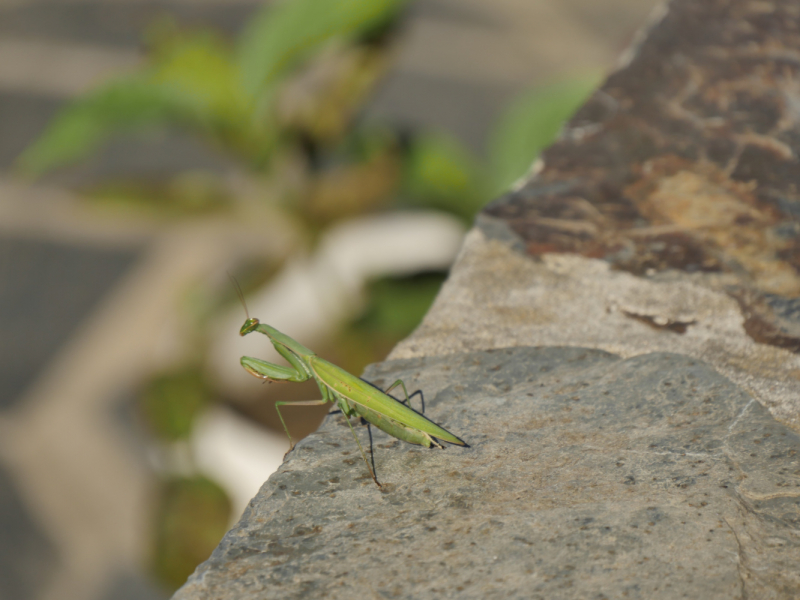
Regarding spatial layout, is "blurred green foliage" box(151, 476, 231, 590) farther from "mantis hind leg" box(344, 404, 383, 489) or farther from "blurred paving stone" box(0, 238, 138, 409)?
"mantis hind leg" box(344, 404, 383, 489)

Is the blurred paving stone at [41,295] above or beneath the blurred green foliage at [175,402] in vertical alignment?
above

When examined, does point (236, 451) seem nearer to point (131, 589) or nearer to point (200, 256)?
point (131, 589)

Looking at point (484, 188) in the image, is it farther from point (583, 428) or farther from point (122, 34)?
point (122, 34)

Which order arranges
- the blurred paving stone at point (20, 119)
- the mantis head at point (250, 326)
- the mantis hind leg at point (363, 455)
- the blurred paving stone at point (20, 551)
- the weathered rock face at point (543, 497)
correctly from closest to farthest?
the weathered rock face at point (543, 497) < the mantis hind leg at point (363, 455) < the mantis head at point (250, 326) < the blurred paving stone at point (20, 551) < the blurred paving stone at point (20, 119)

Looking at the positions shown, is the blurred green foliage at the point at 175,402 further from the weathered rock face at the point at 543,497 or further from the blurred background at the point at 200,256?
the weathered rock face at the point at 543,497

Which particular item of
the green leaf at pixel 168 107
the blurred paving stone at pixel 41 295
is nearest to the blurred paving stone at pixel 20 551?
the blurred paving stone at pixel 41 295

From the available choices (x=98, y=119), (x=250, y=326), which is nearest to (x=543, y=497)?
(x=250, y=326)

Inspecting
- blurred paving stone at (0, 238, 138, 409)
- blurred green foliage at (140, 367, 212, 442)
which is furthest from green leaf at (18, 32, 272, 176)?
blurred paving stone at (0, 238, 138, 409)
